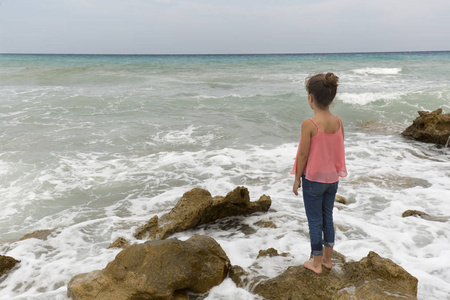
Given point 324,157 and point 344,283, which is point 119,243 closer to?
point 344,283

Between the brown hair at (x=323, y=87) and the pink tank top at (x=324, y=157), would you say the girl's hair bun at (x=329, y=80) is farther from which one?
the pink tank top at (x=324, y=157)

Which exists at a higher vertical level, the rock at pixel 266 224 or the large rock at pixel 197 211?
the large rock at pixel 197 211

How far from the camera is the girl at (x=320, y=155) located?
2.62m

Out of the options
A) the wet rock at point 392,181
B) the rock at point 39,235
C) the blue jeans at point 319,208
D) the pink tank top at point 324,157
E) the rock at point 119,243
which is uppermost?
the pink tank top at point 324,157

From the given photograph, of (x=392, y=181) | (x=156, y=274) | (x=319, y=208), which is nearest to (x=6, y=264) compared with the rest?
(x=156, y=274)

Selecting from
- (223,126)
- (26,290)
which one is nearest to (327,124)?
(26,290)

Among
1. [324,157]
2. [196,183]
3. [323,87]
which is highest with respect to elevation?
[323,87]

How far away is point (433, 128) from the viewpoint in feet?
28.0

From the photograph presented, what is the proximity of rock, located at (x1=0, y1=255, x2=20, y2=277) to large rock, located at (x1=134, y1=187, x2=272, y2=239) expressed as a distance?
1.33m

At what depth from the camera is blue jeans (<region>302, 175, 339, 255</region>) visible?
9.14 ft

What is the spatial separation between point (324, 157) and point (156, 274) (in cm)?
166

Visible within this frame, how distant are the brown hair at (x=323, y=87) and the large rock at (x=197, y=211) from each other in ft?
7.23

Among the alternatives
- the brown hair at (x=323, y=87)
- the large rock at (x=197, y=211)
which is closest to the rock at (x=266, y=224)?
the large rock at (x=197, y=211)

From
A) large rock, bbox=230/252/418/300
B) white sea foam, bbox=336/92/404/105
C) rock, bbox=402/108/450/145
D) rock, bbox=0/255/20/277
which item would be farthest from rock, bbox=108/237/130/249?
white sea foam, bbox=336/92/404/105
